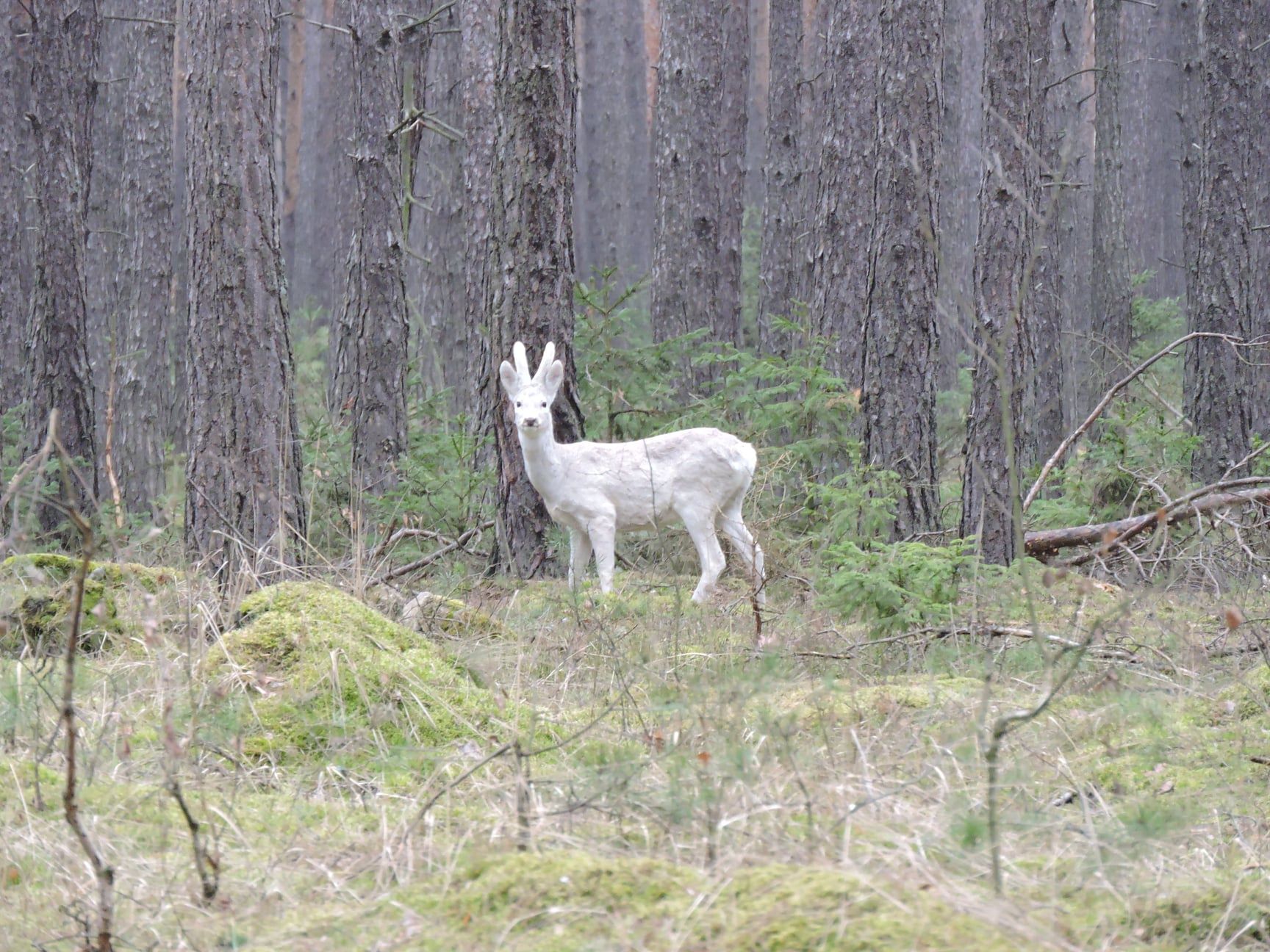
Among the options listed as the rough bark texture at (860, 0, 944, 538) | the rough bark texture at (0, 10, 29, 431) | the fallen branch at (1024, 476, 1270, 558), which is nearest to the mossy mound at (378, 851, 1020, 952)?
the fallen branch at (1024, 476, 1270, 558)

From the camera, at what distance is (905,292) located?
31.5 ft

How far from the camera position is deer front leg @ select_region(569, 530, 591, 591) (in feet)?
30.2

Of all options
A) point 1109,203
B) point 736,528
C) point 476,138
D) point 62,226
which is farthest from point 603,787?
point 1109,203

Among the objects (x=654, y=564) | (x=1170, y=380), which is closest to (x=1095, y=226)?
(x=1170, y=380)

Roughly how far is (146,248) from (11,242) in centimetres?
280

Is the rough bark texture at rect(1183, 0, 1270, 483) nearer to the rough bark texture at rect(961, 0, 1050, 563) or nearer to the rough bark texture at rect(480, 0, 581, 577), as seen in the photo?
the rough bark texture at rect(961, 0, 1050, 563)

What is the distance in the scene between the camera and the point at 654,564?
10.4 m

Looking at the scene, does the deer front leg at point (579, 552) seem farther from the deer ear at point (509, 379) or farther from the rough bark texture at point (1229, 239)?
the rough bark texture at point (1229, 239)

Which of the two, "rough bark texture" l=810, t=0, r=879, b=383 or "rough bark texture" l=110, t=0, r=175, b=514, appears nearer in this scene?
"rough bark texture" l=810, t=0, r=879, b=383

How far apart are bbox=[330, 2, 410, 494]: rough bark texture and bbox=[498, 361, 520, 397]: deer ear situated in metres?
4.47

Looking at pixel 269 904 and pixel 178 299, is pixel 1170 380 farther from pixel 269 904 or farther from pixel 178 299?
pixel 269 904

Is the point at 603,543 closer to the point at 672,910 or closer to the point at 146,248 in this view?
the point at 672,910

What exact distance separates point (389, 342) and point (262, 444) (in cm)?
582

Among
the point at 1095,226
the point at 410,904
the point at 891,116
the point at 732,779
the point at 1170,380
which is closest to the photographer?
the point at 410,904
